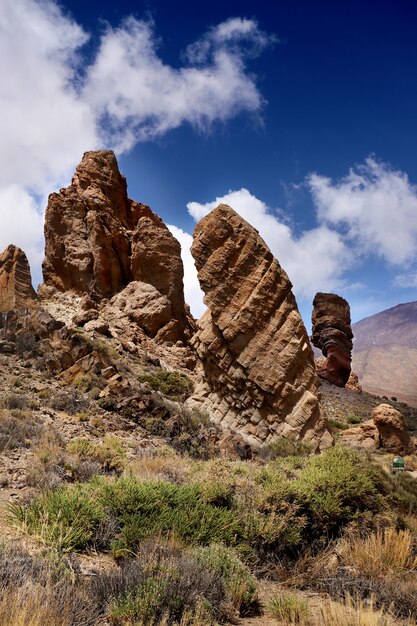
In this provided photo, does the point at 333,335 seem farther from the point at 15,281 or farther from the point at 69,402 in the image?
the point at 69,402

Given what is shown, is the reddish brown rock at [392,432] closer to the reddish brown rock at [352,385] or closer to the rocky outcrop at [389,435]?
the rocky outcrop at [389,435]

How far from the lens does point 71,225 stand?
36.6 m

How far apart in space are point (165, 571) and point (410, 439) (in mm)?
17716

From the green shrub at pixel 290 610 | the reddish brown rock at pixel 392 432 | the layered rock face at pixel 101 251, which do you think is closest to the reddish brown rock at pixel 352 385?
the layered rock face at pixel 101 251

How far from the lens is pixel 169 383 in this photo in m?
23.0

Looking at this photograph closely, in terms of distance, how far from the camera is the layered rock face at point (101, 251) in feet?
117

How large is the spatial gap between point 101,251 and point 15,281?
872 cm

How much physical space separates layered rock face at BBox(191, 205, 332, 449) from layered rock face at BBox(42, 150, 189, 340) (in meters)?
17.2

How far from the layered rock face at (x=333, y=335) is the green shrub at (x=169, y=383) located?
2795 cm

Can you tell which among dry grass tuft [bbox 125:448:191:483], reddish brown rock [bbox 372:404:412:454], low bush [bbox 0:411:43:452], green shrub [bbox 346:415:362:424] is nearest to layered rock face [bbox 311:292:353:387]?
green shrub [bbox 346:415:362:424]

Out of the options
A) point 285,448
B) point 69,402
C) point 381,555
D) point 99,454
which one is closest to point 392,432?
point 285,448

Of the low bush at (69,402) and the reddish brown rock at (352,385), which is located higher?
the reddish brown rock at (352,385)

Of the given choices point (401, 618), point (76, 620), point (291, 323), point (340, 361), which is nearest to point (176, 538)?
point (76, 620)

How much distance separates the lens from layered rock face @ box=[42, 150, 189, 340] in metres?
35.6
